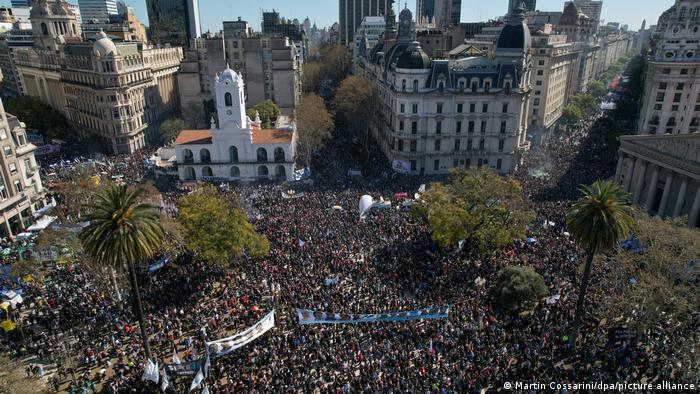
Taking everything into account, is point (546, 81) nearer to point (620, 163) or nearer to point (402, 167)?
point (620, 163)

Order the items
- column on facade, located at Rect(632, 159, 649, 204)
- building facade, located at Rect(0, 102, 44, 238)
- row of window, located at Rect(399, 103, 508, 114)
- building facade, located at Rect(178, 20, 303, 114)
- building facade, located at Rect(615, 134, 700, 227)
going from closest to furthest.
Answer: building facade, located at Rect(615, 134, 700, 227), building facade, located at Rect(0, 102, 44, 238), column on facade, located at Rect(632, 159, 649, 204), row of window, located at Rect(399, 103, 508, 114), building facade, located at Rect(178, 20, 303, 114)

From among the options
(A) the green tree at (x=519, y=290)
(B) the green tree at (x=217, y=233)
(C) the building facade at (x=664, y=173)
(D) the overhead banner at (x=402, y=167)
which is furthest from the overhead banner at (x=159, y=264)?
(C) the building facade at (x=664, y=173)

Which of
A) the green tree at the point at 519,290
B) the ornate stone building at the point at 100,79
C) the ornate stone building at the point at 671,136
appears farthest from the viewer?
the ornate stone building at the point at 100,79

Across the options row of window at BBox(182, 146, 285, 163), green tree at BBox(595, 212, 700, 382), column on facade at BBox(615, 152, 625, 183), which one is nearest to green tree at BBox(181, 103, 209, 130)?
row of window at BBox(182, 146, 285, 163)

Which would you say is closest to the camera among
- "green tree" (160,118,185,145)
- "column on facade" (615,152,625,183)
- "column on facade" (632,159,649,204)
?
"column on facade" (632,159,649,204)

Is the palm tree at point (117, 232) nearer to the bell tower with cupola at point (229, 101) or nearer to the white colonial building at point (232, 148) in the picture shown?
the white colonial building at point (232, 148)

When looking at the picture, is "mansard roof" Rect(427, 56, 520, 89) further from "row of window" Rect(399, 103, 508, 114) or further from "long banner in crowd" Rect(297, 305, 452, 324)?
"long banner in crowd" Rect(297, 305, 452, 324)
